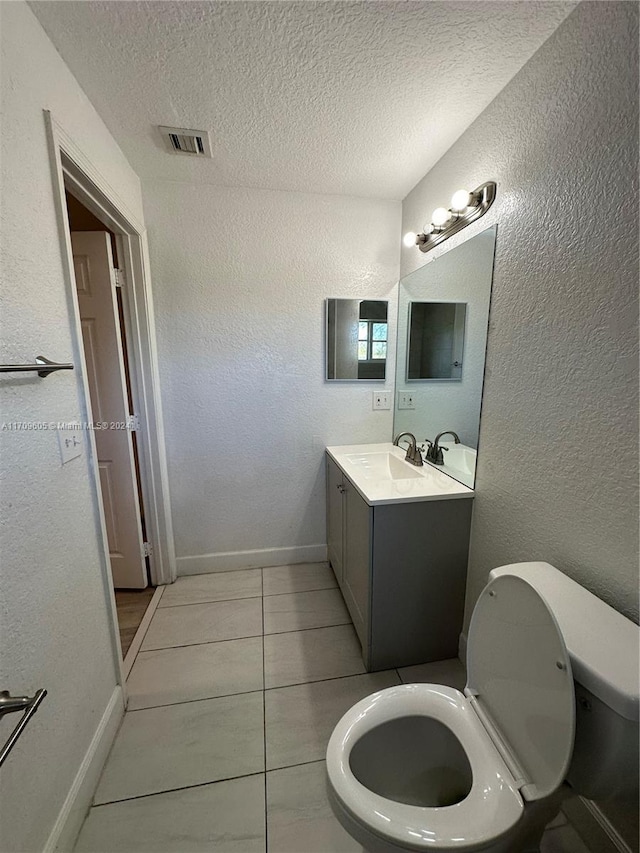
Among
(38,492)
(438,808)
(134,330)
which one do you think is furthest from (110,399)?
(438,808)

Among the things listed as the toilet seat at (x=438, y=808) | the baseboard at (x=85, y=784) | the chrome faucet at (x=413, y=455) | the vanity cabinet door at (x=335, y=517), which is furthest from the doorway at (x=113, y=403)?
the chrome faucet at (x=413, y=455)

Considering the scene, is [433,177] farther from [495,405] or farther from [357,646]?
[357,646]

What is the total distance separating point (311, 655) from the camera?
1.62m

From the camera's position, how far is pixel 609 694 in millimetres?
662

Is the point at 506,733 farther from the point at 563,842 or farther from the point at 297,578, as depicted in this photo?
the point at 297,578

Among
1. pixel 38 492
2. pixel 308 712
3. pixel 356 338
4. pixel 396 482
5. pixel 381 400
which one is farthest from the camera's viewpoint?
pixel 381 400

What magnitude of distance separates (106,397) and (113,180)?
1.03m

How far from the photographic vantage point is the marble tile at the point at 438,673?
147 cm

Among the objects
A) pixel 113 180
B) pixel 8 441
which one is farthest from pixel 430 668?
pixel 113 180

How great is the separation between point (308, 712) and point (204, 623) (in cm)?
76

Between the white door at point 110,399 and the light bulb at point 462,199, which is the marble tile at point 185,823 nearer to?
the white door at point 110,399

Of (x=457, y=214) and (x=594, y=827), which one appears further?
(x=457, y=214)

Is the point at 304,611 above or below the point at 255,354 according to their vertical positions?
below

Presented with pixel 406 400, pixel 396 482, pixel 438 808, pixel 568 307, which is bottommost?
pixel 438 808
